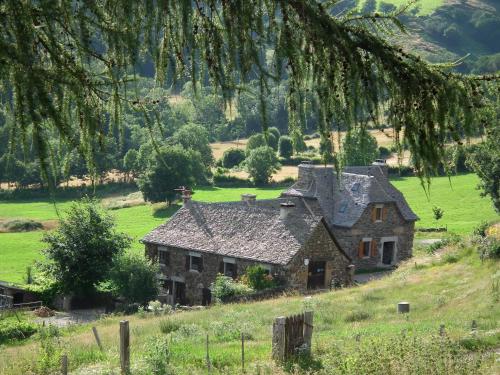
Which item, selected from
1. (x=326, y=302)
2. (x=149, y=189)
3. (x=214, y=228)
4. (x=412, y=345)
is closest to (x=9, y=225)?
(x=149, y=189)

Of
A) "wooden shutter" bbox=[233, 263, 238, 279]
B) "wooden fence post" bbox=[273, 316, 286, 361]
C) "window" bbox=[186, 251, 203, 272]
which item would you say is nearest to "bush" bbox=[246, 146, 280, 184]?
"window" bbox=[186, 251, 203, 272]

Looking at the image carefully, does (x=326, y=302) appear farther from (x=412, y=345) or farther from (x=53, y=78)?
(x=53, y=78)

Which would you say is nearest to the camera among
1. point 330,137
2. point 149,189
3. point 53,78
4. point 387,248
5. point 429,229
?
point 53,78

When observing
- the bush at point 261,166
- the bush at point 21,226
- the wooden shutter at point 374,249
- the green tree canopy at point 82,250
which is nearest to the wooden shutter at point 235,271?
the green tree canopy at point 82,250

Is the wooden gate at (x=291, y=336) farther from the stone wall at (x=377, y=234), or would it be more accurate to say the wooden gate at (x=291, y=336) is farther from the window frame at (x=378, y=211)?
the window frame at (x=378, y=211)

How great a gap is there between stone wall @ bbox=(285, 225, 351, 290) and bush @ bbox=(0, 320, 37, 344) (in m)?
12.0

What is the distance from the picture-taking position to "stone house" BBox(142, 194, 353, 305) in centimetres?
3906

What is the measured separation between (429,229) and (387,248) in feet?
43.3

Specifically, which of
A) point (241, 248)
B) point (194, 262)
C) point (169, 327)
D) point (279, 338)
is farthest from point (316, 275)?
point (279, 338)

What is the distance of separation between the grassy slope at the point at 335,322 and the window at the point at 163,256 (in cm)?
1145

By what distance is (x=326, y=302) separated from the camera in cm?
2908

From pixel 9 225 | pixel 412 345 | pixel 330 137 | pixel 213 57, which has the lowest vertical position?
pixel 9 225

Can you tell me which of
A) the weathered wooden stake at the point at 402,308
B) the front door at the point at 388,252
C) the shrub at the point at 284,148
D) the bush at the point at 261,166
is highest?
the shrub at the point at 284,148

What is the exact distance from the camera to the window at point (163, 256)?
44.3 meters
